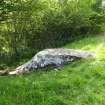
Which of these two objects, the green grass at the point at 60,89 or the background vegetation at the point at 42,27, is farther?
the background vegetation at the point at 42,27

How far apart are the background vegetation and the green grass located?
255 inches

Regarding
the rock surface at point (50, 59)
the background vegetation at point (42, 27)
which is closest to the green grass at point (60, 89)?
the rock surface at point (50, 59)

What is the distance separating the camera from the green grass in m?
5.59

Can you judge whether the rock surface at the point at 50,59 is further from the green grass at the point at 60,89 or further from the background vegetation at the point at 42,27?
the background vegetation at the point at 42,27

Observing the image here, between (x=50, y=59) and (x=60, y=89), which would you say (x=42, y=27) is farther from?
(x=60, y=89)

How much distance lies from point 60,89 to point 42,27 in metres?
8.39

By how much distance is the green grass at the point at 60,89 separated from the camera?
559 cm

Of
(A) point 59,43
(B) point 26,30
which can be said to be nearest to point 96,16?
(A) point 59,43

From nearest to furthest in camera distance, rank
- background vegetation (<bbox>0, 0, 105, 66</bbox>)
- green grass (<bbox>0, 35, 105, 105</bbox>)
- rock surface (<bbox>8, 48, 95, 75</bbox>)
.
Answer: green grass (<bbox>0, 35, 105, 105</bbox>) → rock surface (<bbox>8, 48, 95, 75</bbox>) → background vegetation (<bbox>0, 0, 105, 66</bbox>)

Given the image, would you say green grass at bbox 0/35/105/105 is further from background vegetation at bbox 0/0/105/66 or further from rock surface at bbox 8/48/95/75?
background vegetation at bbox 0/0/105/66

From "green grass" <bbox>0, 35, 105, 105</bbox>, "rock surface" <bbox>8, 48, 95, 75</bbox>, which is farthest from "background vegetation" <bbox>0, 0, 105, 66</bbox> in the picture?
"green grass" <bbox>0, 35, 105, 105</bbox>

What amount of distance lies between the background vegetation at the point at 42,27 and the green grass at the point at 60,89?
21.3ft

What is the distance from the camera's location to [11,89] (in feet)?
20.0

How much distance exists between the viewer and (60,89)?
20.5 feet
